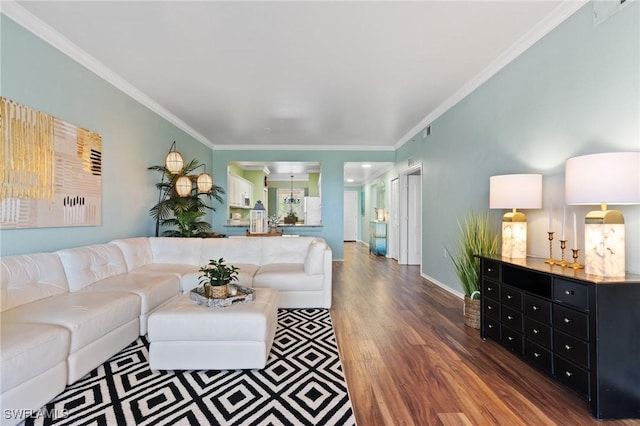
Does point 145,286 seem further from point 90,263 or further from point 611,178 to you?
point 611,178

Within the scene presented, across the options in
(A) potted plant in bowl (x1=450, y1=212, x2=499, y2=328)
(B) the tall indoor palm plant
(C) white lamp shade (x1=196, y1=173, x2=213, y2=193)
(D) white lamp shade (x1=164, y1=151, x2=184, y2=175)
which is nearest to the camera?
(A) potted plant in bowl (x1=450, y1=212, x2=499, y2=328)

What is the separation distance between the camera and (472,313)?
2865mm

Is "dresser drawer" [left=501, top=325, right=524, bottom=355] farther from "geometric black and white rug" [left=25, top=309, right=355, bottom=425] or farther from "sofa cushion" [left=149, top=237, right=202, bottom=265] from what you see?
"sofa cushion" [left=149, top=237, right=202, bottom=265]

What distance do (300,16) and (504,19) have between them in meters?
1.62

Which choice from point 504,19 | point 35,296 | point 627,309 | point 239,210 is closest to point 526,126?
point 504,19

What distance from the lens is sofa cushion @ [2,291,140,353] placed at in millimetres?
1829

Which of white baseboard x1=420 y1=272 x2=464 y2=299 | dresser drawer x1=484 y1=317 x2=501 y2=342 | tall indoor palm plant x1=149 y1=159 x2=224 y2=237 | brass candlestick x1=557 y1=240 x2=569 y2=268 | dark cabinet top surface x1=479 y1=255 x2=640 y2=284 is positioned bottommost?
white baseboard x1=420 y1=272 x2=464 y2=299

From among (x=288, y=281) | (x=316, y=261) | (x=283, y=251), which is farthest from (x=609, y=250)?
(x=283, y=251)

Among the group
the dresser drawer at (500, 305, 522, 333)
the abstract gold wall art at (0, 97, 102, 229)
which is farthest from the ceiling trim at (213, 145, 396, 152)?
the dresser drawer at (500, 305, 522, 333)

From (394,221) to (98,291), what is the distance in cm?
599

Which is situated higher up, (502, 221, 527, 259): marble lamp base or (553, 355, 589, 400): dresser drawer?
(502, 221, 527, 259): marble lamp base

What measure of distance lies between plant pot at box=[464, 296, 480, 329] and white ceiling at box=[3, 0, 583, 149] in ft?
7.82

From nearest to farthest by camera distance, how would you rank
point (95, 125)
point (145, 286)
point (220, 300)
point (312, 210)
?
point (220, 300) → point (145, 286) → point (95, 125) → point (312, 210)

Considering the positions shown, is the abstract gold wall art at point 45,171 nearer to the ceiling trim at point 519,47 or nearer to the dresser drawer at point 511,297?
the dresser drawer at point 511,297
